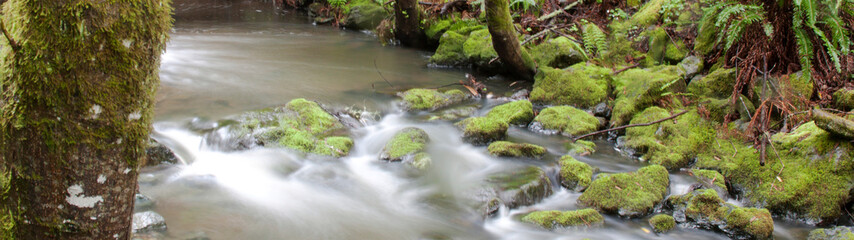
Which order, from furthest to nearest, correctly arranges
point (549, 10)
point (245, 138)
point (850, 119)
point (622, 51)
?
1. point (549, 10)
2. point (622, 51)
3. point (245, 138)
4. point (850, 119)

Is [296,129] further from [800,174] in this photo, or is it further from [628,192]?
[800,174]

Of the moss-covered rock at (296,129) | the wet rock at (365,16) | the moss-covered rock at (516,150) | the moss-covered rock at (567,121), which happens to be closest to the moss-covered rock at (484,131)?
the moss-covered rock at (516,150)

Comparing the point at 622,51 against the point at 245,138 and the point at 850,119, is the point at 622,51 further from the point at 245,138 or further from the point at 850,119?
the point at 245,138

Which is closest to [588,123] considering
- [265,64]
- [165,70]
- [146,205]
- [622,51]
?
[622,51]

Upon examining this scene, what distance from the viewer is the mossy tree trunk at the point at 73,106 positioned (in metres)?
1.68

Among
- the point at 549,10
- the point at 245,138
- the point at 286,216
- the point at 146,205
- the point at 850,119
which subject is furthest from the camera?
the point at 549,10

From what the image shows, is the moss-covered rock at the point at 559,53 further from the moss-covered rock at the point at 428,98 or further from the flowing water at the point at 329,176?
the moss-covered rock at the point at 428,98

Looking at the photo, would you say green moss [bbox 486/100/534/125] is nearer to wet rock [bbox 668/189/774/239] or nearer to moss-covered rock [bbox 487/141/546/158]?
moss-covered rock [bbox 487/141/546/158]

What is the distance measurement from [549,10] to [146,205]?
8.86 m

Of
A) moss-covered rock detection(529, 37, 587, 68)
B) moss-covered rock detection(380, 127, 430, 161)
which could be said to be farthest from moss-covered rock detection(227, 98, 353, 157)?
moss-covered rock detection(529, 37, 587, 68)

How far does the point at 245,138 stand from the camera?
6551mm

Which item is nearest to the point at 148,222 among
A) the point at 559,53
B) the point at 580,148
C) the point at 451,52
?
the point at 580,148

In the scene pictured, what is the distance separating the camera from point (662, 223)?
16.2 feet

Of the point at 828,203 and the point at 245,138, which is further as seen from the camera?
the point at 245,138
